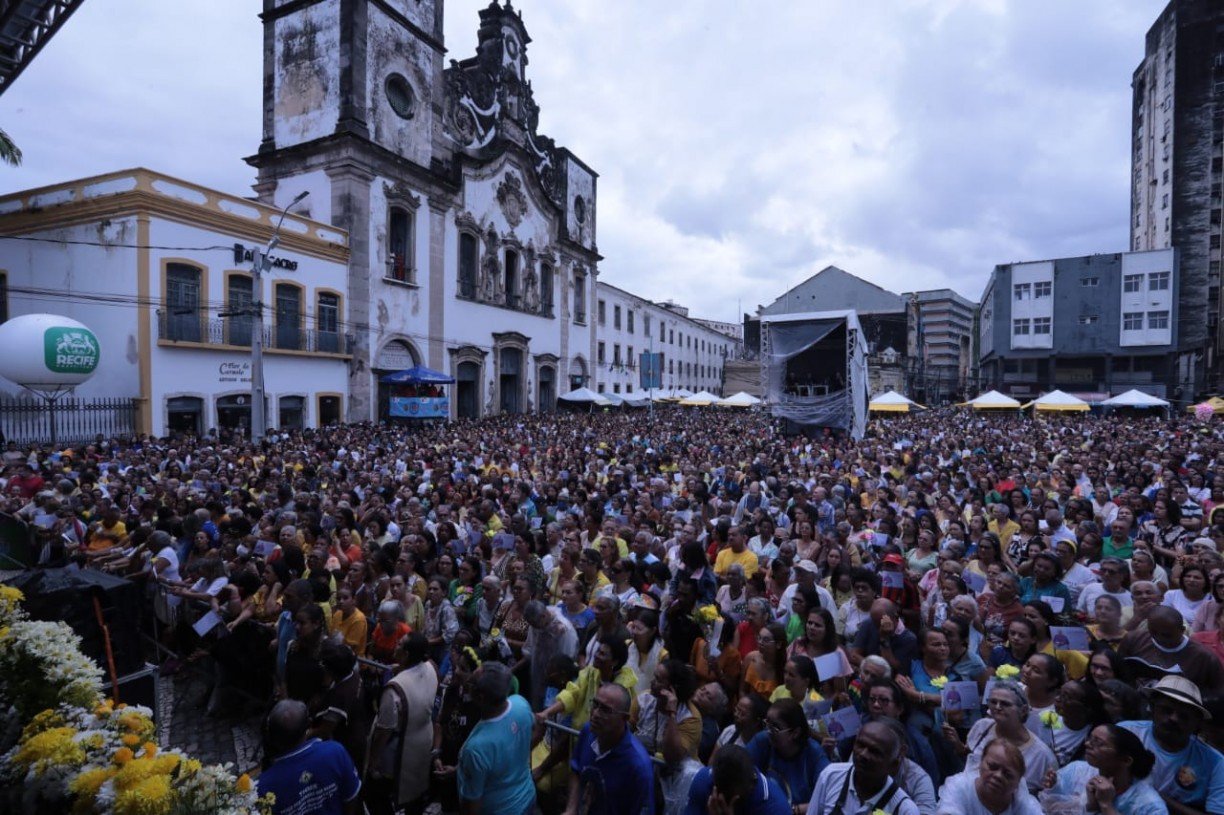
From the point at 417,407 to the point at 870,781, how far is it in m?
25.7

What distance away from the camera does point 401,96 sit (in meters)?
30.3

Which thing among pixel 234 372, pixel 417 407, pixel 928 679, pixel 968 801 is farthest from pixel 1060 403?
pixel 234 372

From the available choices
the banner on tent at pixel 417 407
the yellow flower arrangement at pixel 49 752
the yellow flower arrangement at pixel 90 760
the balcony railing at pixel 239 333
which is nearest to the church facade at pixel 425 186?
the balcony railing at pixel 239 333

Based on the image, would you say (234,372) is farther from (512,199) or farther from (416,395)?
(512,199)

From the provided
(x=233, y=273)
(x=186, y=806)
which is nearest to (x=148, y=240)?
(x=233, y=273)

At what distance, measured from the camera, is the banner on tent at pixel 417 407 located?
87.8ft

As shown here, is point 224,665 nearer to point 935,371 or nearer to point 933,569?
point 933,569

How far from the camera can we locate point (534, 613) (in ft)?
15.9

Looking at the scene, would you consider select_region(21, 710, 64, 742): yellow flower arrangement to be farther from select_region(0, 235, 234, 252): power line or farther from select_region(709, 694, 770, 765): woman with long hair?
select_region(0, 235, 234, 252): power line

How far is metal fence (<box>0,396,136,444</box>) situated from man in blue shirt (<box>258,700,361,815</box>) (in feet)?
62.1

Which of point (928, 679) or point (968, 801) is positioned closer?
point (968, 801)

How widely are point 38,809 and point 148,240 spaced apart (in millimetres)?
21827

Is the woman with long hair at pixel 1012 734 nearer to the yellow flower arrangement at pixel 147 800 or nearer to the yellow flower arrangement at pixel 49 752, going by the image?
the yellow flower arrangement at pixel 147 800

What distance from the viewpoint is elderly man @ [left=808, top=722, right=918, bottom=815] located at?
3.01 metres
